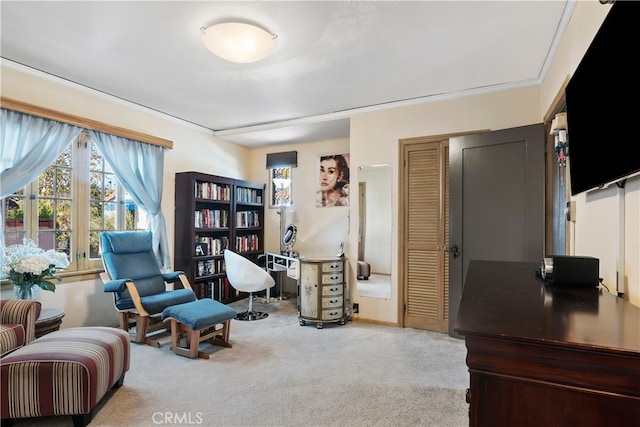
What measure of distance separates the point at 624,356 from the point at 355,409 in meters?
1.71

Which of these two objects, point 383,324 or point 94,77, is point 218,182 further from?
point 383,324

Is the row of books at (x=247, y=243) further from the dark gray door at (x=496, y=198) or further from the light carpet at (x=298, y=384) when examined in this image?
the dark gray door at (x=496, y=198)

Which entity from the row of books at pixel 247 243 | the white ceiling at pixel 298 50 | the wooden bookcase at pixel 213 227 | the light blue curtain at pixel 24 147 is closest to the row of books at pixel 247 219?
the wooden bookcase at pixel 213 227

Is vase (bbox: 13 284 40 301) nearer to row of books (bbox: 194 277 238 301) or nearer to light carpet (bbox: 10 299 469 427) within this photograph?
light carpet (bbox: 10 299 469 427)

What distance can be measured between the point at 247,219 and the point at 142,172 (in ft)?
5.43

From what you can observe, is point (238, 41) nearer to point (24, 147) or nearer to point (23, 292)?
point (24, 147)

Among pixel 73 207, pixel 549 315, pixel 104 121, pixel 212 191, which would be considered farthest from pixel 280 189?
pixel 549 315

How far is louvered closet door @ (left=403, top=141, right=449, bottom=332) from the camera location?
3.44 metres

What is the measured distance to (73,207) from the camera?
3.29 m

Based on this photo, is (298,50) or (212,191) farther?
(212,191)

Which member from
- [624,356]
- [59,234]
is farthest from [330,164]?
[624,356]

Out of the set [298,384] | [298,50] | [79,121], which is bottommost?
[298,384]

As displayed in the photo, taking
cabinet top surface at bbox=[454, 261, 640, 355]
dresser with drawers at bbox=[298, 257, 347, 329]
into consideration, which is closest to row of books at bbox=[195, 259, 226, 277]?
dresser with drawers at bbox=[298, 257, 347, 329]

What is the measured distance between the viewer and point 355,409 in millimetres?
2014
